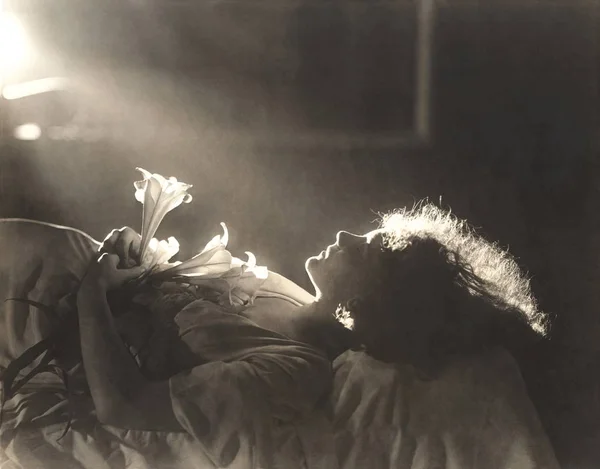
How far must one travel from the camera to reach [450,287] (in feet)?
3.12

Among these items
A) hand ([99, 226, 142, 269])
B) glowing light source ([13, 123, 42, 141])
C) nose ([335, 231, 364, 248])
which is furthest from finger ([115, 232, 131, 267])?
nose ([335, 231, 364, 248])

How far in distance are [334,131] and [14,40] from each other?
0.60m

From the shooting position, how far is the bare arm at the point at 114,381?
0.92m

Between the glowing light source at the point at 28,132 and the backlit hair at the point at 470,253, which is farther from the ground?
the backlit hair at the point at 470,253

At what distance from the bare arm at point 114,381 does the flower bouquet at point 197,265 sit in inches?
4.1

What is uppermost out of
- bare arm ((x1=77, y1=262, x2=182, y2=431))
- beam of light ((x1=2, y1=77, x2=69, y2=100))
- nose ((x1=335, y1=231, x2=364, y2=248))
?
nose ((x1=335, y1=231, x2=364, y2=248))

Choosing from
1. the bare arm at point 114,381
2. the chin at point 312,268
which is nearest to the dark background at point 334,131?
the chin at point 312,268

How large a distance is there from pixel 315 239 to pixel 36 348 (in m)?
0.52

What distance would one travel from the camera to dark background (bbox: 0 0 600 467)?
98 cm

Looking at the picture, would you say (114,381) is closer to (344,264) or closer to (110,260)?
(110,260)

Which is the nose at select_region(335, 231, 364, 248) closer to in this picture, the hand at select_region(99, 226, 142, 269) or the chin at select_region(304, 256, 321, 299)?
the chin at select_region(304, 256, 321, 299)

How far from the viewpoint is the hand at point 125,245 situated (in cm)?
97

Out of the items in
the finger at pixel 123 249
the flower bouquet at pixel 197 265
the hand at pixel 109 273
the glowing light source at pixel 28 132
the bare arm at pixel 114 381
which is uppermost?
the glowing light source at pixel 28 132

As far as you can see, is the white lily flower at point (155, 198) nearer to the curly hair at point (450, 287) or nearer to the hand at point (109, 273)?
the hand at point (109, 273)
